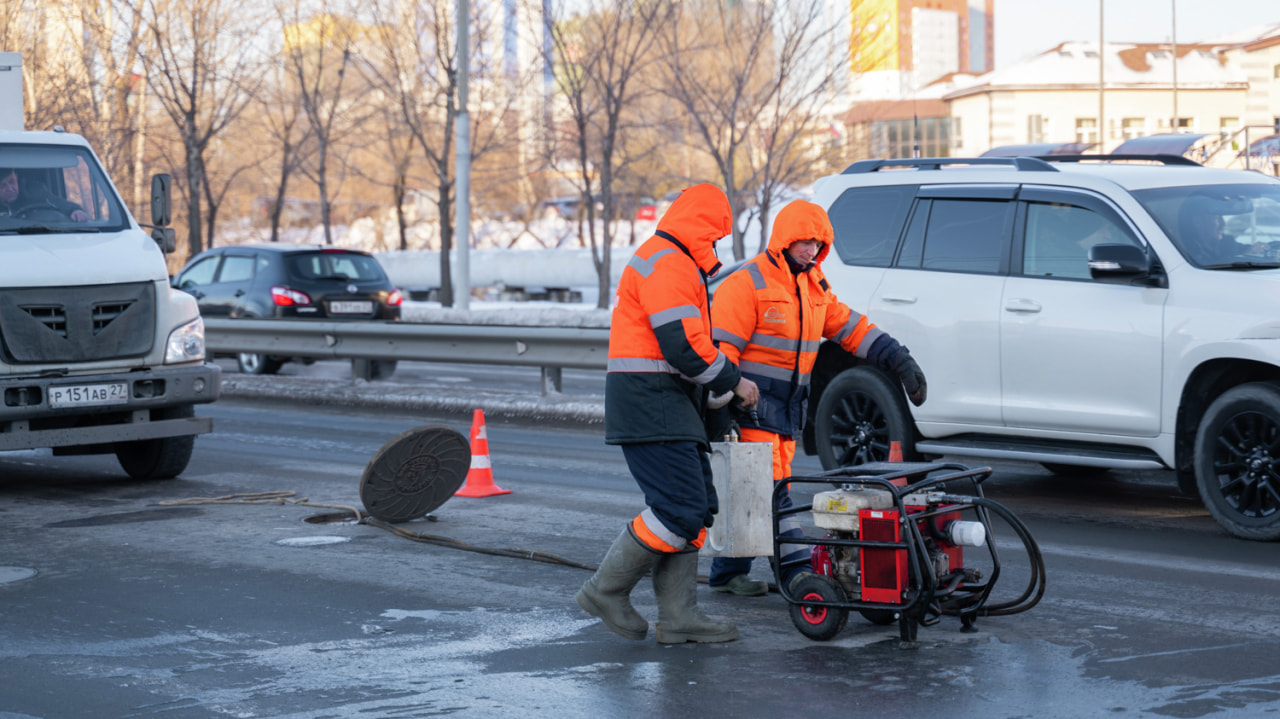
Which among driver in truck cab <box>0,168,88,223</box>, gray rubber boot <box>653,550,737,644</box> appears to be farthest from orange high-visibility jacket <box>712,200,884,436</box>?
driver in truck cab <box>0,168,88,223</box>

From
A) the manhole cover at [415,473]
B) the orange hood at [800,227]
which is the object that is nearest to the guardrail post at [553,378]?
the manhole cover at [415,473]

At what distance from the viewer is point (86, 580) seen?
22.5 feet

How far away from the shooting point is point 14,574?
23.1 feet

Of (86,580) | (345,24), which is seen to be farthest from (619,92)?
(86,580)

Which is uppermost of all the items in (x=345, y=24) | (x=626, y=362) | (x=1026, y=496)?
(x=345, y=24)

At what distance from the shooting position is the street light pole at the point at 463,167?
81.7ft

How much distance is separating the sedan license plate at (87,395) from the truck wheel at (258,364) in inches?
392

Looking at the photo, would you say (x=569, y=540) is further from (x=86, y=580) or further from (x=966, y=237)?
(x=966, y=237)

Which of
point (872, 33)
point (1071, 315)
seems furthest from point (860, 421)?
point (872, 33)

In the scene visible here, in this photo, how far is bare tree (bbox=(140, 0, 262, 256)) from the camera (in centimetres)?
2911

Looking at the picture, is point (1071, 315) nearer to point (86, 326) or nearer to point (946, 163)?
point (946, 163)

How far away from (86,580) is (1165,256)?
5683 millimetres

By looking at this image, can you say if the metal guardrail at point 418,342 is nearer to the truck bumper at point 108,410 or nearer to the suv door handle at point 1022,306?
the truck bumper at point 108,410

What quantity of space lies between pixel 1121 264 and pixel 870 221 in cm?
196
